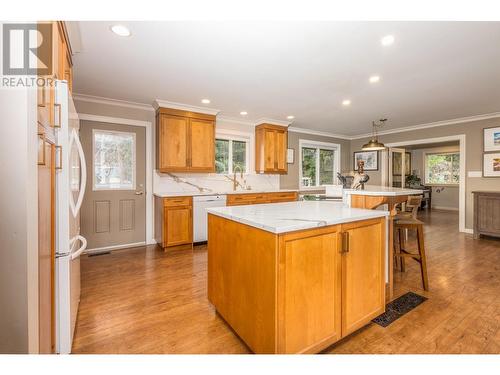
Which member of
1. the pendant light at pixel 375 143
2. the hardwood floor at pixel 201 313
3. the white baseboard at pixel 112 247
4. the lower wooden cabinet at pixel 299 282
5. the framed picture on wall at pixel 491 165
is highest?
the pendant light at pixel 375 143

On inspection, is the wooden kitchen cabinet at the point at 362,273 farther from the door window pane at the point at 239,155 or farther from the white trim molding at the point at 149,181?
the door window pane at the point at 239,155

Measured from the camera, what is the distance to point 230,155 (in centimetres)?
512

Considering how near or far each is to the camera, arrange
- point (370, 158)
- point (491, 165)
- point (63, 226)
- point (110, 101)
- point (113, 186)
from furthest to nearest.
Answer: point (370, 158)
point (491, 165)
point (113, 186)
point (110, 101)
point (63, 226)

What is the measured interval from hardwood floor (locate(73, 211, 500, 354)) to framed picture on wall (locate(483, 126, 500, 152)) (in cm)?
253

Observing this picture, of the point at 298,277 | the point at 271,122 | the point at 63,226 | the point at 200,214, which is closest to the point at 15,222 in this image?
the point at 63,226

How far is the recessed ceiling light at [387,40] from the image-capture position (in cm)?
214

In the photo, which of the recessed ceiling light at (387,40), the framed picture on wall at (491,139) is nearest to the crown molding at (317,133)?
the framed picture on wall at (491,139)

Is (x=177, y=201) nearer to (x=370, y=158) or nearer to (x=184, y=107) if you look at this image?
(x=184, y=107)

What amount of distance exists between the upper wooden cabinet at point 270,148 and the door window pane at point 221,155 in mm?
694

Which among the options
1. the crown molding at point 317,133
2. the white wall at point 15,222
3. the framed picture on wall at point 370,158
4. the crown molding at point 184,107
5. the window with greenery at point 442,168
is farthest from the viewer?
the window with greenery at point 442,168

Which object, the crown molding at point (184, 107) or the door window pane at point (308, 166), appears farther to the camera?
the door window pane at point (308, 166)

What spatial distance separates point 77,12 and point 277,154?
13.7 feet

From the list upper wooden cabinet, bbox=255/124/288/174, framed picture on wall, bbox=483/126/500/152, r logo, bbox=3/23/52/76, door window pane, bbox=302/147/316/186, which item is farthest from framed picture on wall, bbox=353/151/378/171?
r logo, bbox=3/23/52/76

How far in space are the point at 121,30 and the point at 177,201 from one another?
2.40m
